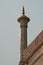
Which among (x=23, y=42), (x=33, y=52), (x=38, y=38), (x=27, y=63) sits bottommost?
(x=23, y=42)

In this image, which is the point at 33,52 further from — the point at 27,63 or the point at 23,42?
the point at 23,42

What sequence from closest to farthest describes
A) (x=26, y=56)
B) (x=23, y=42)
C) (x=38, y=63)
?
(x=38, y=63)
(x=26, y=56)
(x=23, y=42)

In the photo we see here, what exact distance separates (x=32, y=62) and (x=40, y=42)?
941 millimetres

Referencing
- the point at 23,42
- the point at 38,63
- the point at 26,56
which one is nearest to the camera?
the point at 38,63

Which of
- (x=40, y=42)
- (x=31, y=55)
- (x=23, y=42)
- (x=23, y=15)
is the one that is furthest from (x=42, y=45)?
(x=23, y=15)

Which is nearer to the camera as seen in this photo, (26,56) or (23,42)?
(26,56)

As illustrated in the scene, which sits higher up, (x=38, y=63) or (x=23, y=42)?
(x=38, y=63)

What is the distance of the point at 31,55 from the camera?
912cm

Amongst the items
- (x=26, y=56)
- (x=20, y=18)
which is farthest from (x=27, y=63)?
(x=20, y=18)

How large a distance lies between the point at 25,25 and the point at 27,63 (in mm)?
4595

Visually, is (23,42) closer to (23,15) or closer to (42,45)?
(23,15)

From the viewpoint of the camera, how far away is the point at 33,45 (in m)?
9.21

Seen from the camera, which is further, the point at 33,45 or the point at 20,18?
the point at 20,18

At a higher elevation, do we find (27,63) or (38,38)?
(38,38)
